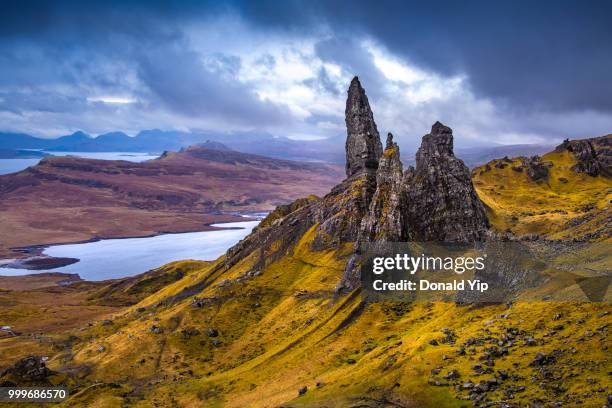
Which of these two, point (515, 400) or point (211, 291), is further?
point (211, 291)

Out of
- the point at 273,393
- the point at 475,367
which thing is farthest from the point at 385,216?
the point at 475,367

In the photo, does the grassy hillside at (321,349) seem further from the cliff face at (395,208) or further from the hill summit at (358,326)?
the cliff face at (395,208)

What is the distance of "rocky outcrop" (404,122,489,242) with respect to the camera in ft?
385

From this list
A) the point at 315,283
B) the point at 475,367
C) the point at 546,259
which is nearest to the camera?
the point at 475,367

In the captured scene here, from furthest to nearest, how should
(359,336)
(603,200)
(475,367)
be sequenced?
(603,200)
(359,336)
(475,367)

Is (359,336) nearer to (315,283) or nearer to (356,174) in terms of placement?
(315,283)

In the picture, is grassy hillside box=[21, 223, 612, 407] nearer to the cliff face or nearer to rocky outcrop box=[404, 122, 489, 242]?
the cliff face

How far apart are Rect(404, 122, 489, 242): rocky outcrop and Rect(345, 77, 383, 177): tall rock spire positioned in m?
54.1

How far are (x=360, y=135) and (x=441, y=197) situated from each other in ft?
235

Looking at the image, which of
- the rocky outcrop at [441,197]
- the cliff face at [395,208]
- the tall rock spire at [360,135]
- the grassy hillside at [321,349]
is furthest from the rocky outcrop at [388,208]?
the tall rock spire at [360,135]

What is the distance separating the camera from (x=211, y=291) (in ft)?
520

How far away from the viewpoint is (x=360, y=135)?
186 m

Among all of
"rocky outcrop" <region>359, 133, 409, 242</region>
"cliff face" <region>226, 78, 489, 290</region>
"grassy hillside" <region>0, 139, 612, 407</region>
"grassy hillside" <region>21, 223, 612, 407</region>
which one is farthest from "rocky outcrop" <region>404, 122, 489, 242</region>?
"grassy hillside" <region>21, 223, 612, 407</region>

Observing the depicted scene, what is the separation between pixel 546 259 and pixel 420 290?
32.3m
